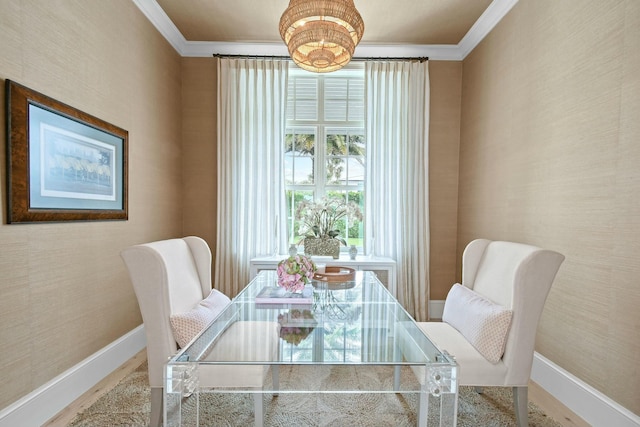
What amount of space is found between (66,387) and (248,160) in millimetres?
2385

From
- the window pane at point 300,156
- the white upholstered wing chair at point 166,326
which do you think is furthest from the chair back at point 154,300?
the window pane at point 300,156

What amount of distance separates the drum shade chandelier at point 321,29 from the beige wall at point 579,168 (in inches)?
53.7

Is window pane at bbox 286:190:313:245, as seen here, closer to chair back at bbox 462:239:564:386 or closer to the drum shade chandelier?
the drum shade chandelier

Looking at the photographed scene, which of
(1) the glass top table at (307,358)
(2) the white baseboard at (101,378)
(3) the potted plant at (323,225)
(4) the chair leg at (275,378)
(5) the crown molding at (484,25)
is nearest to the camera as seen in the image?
(1) the glass top table at (307,358)

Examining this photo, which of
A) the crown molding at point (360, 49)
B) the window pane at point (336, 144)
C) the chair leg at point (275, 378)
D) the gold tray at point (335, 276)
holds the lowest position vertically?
the chair leg at point (275, 378)

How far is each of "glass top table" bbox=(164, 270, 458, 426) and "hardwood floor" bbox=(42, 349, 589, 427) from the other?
31.3 inches

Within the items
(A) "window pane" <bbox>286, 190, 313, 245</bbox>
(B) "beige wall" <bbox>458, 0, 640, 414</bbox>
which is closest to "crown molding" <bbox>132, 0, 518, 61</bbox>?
(B) "beige wall" <bbox>458, 0, 640, 414</bbox>

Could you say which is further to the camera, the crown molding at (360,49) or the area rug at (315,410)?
the crown molding at (360,49)

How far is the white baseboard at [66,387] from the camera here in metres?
1.62

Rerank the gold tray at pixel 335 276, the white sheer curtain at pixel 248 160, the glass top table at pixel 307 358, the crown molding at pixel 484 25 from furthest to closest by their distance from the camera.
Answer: the white sheer curtain at pixel 248 160, the crown molding at pixel 484 25, the gold tray at pixel 335 276, the glass top table at pixel 307 358

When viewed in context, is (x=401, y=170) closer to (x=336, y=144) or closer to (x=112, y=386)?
(x=336, y=144)

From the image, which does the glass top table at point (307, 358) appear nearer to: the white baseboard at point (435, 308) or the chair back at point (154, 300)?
the chair back at point (154, 300)

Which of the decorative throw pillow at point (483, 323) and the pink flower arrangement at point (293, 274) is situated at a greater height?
the pink flower arrangement at point (293, 274)

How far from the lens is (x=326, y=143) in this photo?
3.72 metres
